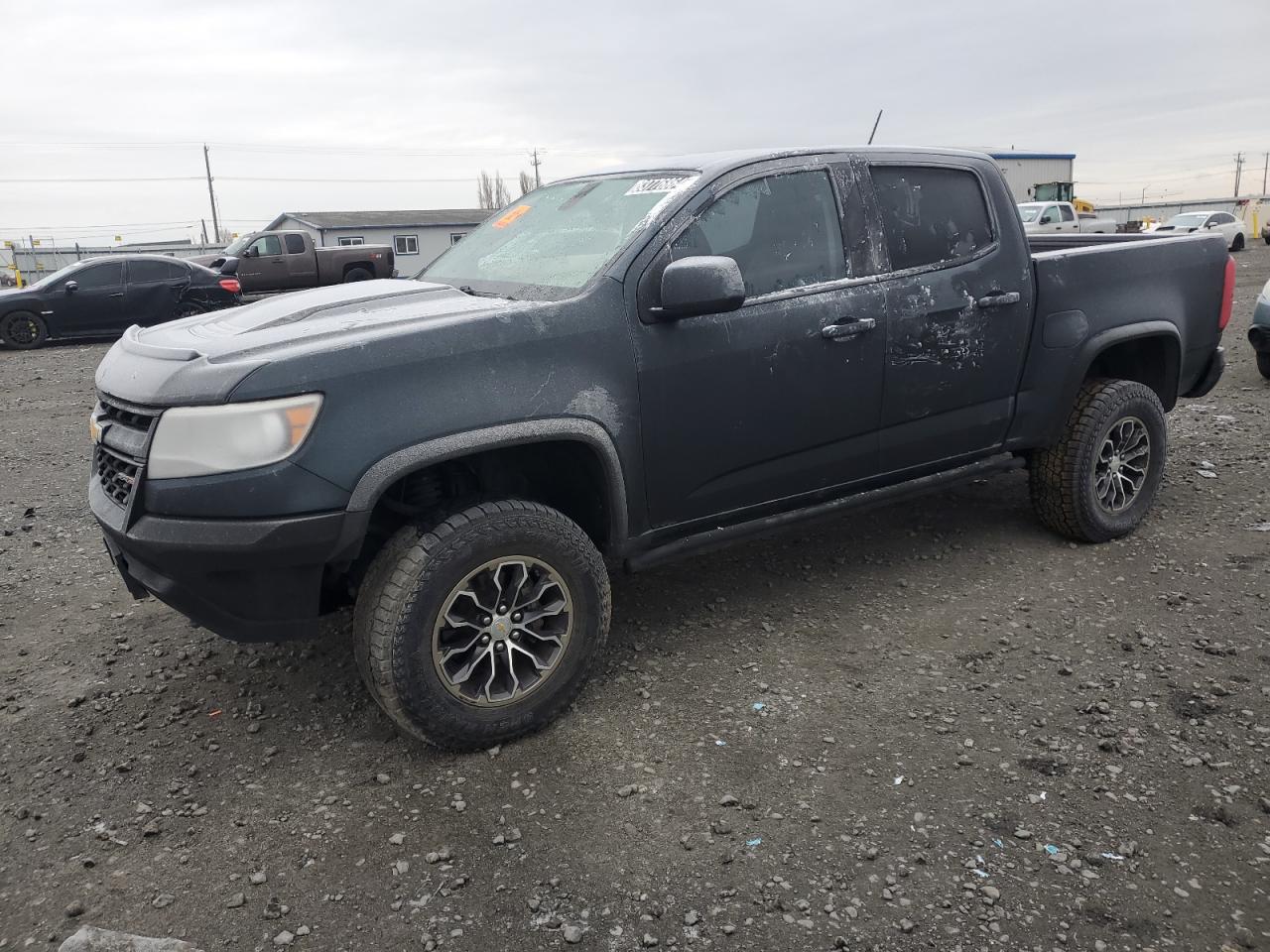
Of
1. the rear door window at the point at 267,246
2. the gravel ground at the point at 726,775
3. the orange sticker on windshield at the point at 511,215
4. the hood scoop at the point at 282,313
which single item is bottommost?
the gravel ground at the point at 726,775

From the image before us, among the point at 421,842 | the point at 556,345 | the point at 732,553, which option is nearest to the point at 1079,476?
the point at 732,553

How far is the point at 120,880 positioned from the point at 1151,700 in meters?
3.27

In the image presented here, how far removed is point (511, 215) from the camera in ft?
13.9

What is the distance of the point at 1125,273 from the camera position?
450 centimetres

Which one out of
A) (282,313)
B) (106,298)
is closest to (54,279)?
(106,298)

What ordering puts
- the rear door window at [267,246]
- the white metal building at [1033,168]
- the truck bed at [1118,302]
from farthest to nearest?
the white metal building at [1033,168] < the rear door window at [267,246] < the truck bed at [1118,302]

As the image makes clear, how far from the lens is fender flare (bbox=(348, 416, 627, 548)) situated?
2764mm

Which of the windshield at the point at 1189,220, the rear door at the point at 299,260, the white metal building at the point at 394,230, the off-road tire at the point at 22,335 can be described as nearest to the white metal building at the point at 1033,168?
the windshield at the point at 1189,220

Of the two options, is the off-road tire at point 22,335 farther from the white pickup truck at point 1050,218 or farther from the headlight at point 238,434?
the white pickup truck at point 1050,218

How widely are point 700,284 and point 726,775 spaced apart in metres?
1.56

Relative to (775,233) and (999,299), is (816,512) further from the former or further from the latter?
(999,299)

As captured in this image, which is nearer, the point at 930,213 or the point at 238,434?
Result: the point at 238,434

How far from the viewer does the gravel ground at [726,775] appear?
2391mm

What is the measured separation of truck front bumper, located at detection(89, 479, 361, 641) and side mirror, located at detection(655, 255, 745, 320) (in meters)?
1.26
